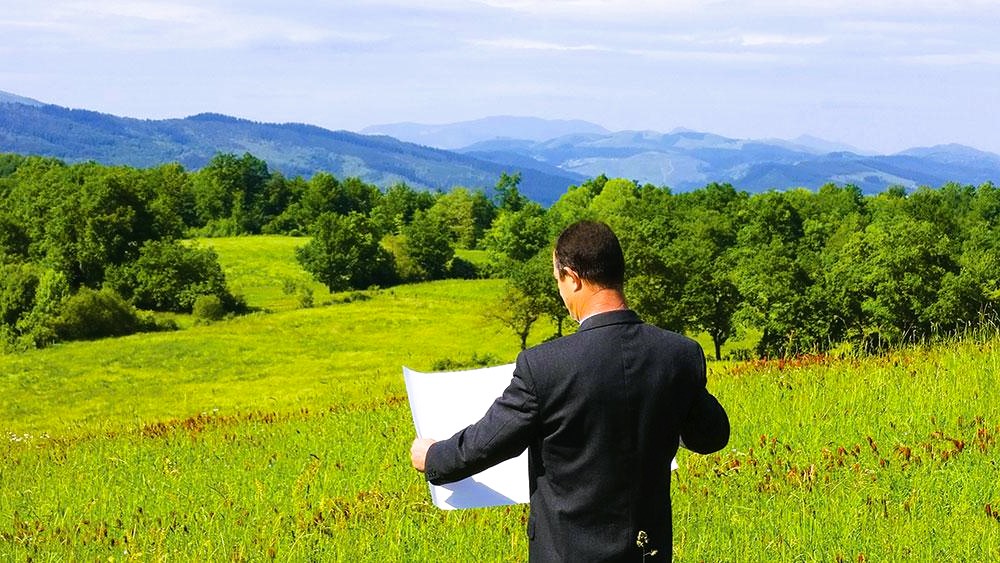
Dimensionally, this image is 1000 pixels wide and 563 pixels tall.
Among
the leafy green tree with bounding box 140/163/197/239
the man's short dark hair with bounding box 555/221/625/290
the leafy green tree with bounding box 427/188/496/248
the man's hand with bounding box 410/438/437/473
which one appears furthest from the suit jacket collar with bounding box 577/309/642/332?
the leafy green tree with bounding box 427/188/496/248

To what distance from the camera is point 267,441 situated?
35.6 ft

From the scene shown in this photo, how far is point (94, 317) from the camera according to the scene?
81.4m

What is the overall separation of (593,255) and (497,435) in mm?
750

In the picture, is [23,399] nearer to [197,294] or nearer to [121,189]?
[197,294]

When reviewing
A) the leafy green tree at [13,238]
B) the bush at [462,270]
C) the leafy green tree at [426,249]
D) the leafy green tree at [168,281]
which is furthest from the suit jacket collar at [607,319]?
the bush at [462,270]

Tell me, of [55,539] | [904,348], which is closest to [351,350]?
[904,348]

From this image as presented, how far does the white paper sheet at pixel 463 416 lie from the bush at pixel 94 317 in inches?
3327

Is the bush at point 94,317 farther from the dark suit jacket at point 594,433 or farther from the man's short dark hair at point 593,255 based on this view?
the man's short dark hair at point 593,255

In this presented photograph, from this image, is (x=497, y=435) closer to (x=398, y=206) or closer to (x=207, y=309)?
(x=207, y=309)

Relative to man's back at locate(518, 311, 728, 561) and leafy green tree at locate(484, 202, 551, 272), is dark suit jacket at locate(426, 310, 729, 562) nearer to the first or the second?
man's back at locate(518, 311, 728, 561)

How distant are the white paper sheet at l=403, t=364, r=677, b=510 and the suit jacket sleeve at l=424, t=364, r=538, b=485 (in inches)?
10.4

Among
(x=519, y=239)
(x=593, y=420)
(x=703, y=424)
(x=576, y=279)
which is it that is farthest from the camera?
(x=519, y=239)

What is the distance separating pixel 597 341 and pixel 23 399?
215 feet

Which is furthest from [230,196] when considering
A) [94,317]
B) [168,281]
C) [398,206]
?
[94,317]
